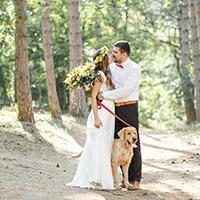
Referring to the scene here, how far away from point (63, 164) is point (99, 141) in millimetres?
3487

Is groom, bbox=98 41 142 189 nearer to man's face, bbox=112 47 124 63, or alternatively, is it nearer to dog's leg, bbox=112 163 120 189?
man's face, bbox=112 47 124 63

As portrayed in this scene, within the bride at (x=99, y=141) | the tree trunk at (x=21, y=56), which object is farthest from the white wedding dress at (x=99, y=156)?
the tree trunk at (x=21, y=56)

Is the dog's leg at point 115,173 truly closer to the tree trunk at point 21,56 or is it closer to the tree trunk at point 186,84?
the tree trunk at point 21,56

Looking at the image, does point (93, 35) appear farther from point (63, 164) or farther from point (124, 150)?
point (124, 150)

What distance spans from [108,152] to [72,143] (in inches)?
283

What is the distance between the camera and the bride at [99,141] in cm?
777

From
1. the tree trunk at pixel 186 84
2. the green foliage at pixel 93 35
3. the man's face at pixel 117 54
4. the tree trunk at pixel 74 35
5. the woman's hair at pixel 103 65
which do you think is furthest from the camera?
the green foliage at pixel 93 35

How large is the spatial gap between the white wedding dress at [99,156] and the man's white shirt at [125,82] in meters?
A: 0.15

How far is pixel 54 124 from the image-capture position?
16.8 m

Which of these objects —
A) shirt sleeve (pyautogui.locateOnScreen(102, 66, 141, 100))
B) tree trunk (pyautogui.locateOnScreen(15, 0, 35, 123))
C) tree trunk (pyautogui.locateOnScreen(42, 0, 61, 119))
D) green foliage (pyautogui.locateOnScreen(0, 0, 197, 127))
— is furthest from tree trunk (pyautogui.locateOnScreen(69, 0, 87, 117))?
A: shirt sleeve (pyautogui.locateOnScreen(102, 66, 141, 100))

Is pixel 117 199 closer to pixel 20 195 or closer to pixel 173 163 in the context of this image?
pixel 20 195

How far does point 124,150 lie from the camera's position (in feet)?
25.5

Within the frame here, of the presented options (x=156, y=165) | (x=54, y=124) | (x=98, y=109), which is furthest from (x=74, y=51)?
(x=98, y=109)

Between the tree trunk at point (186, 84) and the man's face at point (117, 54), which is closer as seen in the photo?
the man's face at point (117, 54)
